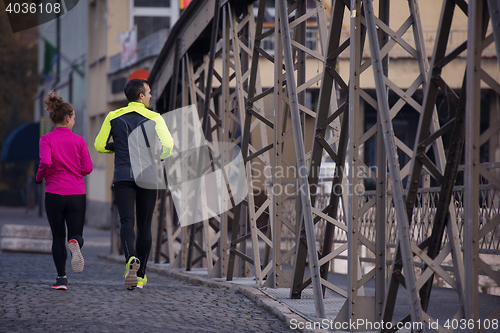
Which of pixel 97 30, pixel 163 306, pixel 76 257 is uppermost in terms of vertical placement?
pixel 97 30

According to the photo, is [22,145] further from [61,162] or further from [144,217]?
[144,217]

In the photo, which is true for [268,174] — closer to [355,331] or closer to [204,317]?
[204,317]

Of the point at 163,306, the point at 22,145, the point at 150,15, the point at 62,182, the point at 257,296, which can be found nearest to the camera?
the point at 163,306

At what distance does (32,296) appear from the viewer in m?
6.09

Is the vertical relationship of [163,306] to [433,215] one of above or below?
below

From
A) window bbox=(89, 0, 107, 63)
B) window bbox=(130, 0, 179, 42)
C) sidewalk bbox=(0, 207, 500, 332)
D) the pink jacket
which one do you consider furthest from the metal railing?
window bbox=(89, 0, 107, 63)

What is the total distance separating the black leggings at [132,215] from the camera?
652cm

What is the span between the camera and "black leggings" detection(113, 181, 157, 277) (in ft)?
21.4

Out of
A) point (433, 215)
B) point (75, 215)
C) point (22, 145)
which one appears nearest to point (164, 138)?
point (75, 215)

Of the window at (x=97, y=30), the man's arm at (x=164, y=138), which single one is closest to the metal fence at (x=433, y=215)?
the man's arm at (x=164, y=138)

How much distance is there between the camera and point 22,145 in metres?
32.1

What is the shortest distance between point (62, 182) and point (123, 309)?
1.63 m

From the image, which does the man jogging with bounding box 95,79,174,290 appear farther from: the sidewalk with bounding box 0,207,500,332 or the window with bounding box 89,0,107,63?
the window with bounding box 89,0,107,63

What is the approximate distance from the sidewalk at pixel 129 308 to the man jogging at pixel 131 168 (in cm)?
40
